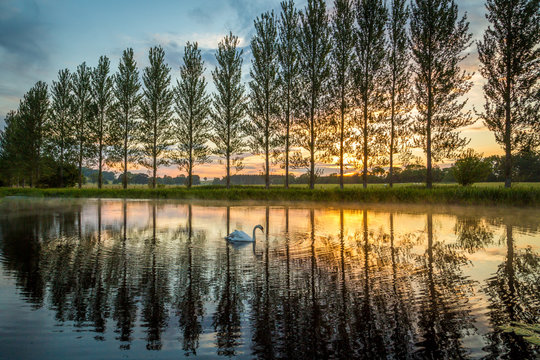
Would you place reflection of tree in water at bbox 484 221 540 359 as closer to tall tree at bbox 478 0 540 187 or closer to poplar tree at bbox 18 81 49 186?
tall tree at bbox 478 0 540 187

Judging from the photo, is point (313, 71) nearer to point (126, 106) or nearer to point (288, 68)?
point (288, 68)

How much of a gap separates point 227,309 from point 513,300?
4.85 m

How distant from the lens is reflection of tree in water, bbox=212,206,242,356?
429 centimetres

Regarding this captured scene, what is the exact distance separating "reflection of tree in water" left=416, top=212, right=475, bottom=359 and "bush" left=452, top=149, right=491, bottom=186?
28.5 m

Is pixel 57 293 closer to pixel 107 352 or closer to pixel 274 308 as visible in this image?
pixel 107 352

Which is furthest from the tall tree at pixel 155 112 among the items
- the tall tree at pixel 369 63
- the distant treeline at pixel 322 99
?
the tall tree at pixel 369 63

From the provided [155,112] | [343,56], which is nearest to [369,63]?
[343,56]

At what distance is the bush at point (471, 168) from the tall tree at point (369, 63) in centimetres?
945

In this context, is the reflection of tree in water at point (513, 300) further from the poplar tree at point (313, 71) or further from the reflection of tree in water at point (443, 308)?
the poplar tree at point (313, 71)

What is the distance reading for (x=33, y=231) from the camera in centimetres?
1388

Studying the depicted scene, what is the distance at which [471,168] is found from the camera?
33.7 m

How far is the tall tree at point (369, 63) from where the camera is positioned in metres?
32.6

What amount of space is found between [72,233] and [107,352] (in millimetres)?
10651

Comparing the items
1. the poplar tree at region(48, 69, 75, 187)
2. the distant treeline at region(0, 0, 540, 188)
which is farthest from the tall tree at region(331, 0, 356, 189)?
the poplar tree at region(48, 69, 75, 187)
